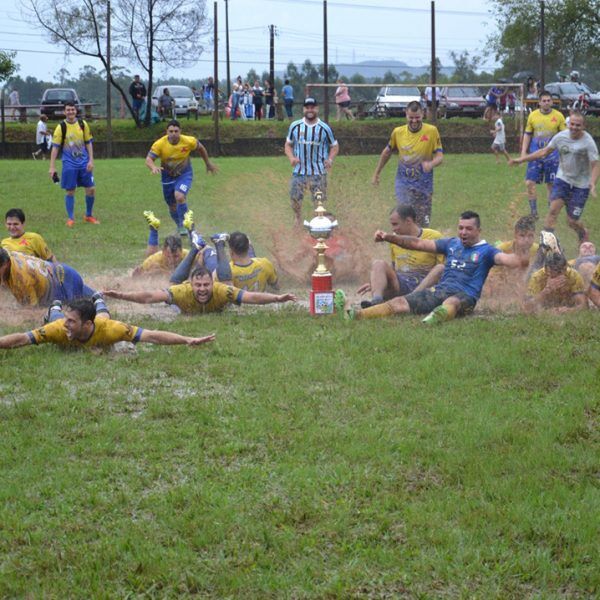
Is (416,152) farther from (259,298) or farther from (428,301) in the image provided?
(259,298)

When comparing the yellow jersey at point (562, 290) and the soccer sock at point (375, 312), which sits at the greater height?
the yellow jersey at point (562, 290)

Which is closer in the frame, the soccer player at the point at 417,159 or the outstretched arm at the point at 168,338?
the outstretched arm at the point at 168,338

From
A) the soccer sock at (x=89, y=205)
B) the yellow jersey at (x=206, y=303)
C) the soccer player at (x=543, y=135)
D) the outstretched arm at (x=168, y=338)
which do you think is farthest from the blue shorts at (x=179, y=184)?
the outstretched arm at (x=168, y=338)

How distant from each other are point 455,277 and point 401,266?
905 millimetres

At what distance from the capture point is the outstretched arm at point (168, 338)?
26.3ft

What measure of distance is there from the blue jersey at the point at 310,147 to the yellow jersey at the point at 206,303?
404 centimetres

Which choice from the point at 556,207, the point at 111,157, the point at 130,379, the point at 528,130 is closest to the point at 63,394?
the point at 130,379

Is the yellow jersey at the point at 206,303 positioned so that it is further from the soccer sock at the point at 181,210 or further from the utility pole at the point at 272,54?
the utility pole at the point at 272,54

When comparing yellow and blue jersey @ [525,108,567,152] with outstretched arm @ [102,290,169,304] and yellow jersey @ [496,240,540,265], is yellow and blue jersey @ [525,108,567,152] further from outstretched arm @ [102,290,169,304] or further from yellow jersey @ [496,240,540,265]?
outstretched arm @ [102,290,169,304]

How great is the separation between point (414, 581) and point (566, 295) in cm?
541

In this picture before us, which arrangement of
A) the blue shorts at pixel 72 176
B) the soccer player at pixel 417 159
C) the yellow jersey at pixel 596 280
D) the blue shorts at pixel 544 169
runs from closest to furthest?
the yellow jersey at pixel 596 280 → the soccer player at pixel 417 159 → the blue shorts at pixel 544 169 → the blue shorts at pixel 72 176

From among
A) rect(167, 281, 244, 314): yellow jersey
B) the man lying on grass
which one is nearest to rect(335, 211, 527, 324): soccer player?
the man lying on grass

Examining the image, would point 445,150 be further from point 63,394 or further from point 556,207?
point 63,394

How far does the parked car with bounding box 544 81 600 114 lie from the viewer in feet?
112
